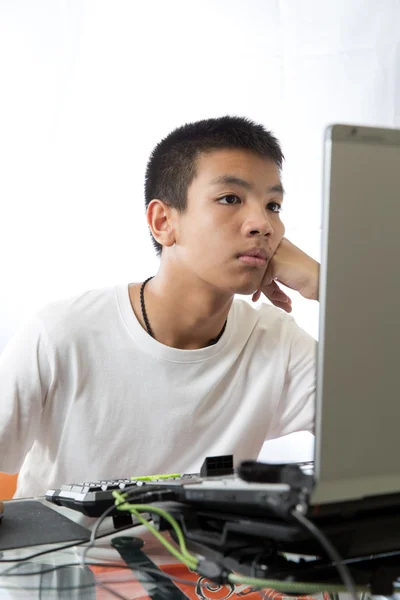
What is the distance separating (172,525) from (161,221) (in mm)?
933

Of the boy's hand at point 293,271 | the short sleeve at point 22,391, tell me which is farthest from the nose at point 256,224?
the short sleeve at point 22,391

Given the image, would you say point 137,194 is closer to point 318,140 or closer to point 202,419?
point 318,140

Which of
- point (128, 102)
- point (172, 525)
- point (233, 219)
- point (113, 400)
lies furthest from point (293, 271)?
point (128, 102)

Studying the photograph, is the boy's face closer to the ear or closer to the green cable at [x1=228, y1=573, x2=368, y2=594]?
the ear

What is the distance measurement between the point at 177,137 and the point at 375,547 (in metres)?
1.07

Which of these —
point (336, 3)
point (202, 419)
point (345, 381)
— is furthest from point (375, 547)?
point (336, 3)

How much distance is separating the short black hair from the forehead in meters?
0.01

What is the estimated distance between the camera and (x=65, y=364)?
1368 mm

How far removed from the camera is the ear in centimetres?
150

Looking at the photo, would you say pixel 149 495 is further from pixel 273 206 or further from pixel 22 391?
pixel 273 206

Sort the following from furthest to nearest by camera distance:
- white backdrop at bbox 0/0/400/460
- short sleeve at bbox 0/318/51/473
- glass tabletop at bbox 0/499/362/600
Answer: white backdrop at bbox 0/0/400/460 → short sleeve at bbox 0/318/51/473 → glass tabletop at bbox 0/499/362/600

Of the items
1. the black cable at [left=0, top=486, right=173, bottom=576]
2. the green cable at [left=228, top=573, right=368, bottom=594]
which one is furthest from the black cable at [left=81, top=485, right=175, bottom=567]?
the green cable at [left=228, top=573, right=368, bottom=594]

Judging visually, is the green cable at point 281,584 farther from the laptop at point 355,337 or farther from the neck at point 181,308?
the neck at point 181,308

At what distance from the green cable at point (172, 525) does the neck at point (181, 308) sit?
71cm
